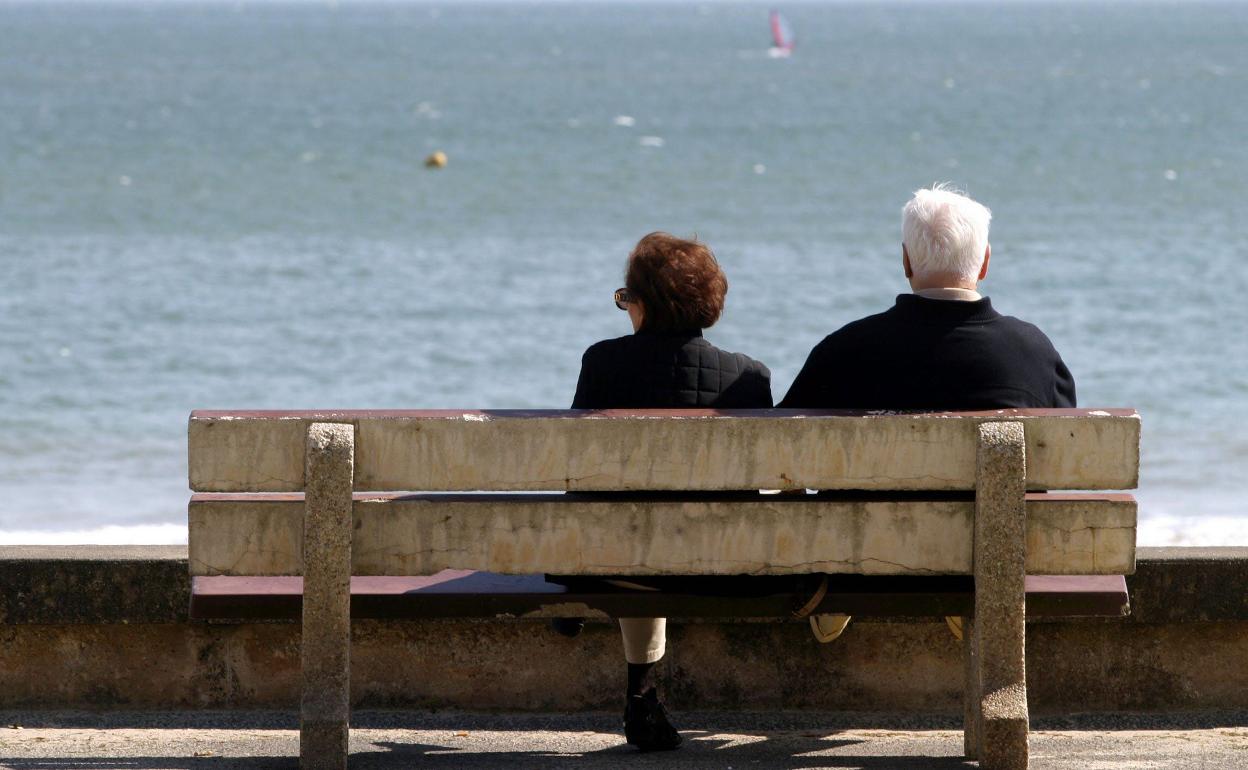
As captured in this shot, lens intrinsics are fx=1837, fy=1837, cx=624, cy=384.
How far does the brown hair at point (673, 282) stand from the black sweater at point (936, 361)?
274 mm

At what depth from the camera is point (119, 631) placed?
4.58m

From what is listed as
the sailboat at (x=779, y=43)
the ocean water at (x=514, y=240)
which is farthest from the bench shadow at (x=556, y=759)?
the sailboat at (x=779, y=43)

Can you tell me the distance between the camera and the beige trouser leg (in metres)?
4.14

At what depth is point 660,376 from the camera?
3992 millimetres

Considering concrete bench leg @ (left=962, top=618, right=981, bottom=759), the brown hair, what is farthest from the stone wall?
the brown hair

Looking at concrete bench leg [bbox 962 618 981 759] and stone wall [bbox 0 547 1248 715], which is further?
stone wall [bbox 0 547 1248 715]

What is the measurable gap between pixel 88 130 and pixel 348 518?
53.7 meters

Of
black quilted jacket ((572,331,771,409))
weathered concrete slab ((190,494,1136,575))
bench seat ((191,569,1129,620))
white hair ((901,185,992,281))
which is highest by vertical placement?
white hair ((901,185,992,281))

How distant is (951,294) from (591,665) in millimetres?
1361

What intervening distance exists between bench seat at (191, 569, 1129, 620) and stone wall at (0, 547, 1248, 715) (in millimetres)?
718

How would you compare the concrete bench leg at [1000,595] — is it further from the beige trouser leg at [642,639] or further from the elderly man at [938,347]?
the beige trouser leg at [642,639]

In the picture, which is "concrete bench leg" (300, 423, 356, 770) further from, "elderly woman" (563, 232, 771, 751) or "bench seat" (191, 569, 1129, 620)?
"elderly woman" (563, 232, 771, 751)

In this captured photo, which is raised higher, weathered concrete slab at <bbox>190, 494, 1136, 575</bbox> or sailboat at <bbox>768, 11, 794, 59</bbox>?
sailboat at <bbox>768, 11, 794, 59</bbox>

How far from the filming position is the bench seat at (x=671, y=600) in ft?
12.5
